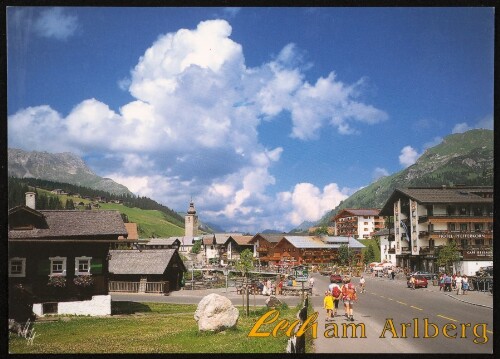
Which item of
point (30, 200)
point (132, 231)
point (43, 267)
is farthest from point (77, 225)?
point (132, 231)

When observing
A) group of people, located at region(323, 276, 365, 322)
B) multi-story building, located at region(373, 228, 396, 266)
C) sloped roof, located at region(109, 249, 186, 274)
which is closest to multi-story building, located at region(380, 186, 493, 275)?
multi-story building, located at region(373, 228, 396, 266)

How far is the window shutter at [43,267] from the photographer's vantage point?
19.9m

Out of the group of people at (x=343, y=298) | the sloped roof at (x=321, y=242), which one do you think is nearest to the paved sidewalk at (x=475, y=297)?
the sloped roof at (x=321, y=242)

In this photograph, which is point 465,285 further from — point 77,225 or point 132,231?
point 77,225

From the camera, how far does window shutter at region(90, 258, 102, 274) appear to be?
21484 millimetres

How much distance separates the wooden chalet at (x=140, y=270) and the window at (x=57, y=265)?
1027 cm

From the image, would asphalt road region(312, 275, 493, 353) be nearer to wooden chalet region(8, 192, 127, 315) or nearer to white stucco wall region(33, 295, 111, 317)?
white stucco wall region(33, 295, 111, 317)

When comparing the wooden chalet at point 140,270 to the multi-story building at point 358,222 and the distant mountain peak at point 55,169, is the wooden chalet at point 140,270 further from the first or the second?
the distant mountain peak at point 55,169

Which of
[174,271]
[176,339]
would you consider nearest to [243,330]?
[176,339]

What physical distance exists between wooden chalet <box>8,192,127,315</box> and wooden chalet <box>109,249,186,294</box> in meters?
9.60

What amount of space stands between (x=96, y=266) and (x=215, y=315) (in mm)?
8348

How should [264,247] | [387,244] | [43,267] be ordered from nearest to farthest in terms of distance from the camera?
[43,267]
[387,244]
[264,247]

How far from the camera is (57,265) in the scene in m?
20.6
